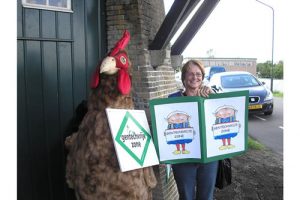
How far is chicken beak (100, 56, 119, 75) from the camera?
229 cm

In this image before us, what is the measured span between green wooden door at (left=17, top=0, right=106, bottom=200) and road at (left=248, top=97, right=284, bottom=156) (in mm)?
6591

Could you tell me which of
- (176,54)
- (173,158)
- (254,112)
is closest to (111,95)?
(173,158)

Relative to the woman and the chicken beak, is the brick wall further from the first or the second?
the chicken beak

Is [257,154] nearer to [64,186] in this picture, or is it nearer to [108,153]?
[64,186]

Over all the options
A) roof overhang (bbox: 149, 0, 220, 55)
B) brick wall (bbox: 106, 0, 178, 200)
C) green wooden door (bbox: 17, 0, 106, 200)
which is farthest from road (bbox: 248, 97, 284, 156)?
green wooden door (bbox: 17, 0, 106, 200)

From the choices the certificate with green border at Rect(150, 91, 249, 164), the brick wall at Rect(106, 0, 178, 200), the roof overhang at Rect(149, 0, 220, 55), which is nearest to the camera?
the certificate with green border at Rect(150, 91, 249, 164)

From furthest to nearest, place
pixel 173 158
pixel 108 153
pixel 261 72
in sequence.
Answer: pixel 261 72
pixel 173 158
pixel 108 153

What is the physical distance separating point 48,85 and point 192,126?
1531mm

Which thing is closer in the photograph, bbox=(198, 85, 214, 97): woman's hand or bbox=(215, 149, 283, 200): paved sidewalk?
bbox=(198, 85, 214, 97): woman's hand

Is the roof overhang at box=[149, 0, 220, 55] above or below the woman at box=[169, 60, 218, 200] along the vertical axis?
above

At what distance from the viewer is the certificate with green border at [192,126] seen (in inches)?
105

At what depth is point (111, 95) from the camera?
238cm

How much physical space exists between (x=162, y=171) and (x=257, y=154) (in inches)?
189

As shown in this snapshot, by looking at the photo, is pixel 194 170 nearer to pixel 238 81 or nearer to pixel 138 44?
pixel 138 44
